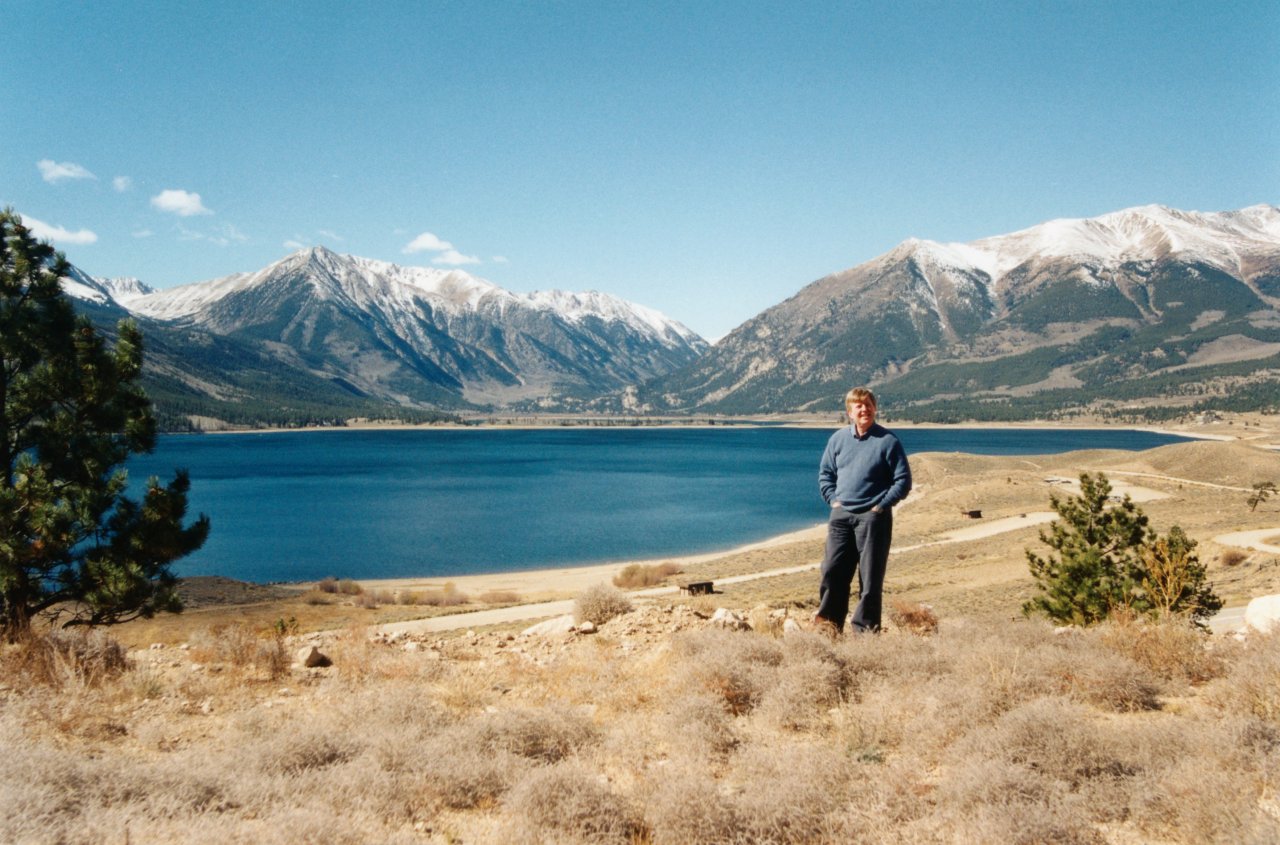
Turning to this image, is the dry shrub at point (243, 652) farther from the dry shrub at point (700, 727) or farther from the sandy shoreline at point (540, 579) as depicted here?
the sandy shoreline at point (540, 579)

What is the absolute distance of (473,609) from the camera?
30.9m

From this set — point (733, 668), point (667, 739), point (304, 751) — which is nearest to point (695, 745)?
point (667, 739)

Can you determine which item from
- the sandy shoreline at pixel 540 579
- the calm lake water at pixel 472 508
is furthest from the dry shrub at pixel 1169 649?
the calm lake water at pixel 472 508

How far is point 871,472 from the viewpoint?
8352 millimetres

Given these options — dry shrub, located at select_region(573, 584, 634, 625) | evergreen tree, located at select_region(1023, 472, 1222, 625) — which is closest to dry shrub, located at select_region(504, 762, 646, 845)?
dry shrub, located at select_region(573, 584, 634, 625)

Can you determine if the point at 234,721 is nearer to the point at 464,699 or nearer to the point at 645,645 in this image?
the point at 464,699

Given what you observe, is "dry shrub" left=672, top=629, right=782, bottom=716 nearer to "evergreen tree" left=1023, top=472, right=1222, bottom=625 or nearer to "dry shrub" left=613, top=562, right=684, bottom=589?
"evergreen tree" left=1023, top=472, right=1222, bottom=625

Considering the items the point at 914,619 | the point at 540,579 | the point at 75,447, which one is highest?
the point at 75,447

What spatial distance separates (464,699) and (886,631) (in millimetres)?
5398

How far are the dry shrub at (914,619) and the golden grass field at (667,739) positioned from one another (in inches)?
3.2

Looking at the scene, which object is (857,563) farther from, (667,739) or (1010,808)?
(1010,808)

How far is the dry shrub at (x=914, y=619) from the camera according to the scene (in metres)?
9.60

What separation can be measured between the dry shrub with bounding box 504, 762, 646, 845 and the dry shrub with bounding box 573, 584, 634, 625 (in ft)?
25.6

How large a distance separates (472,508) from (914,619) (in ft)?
243
